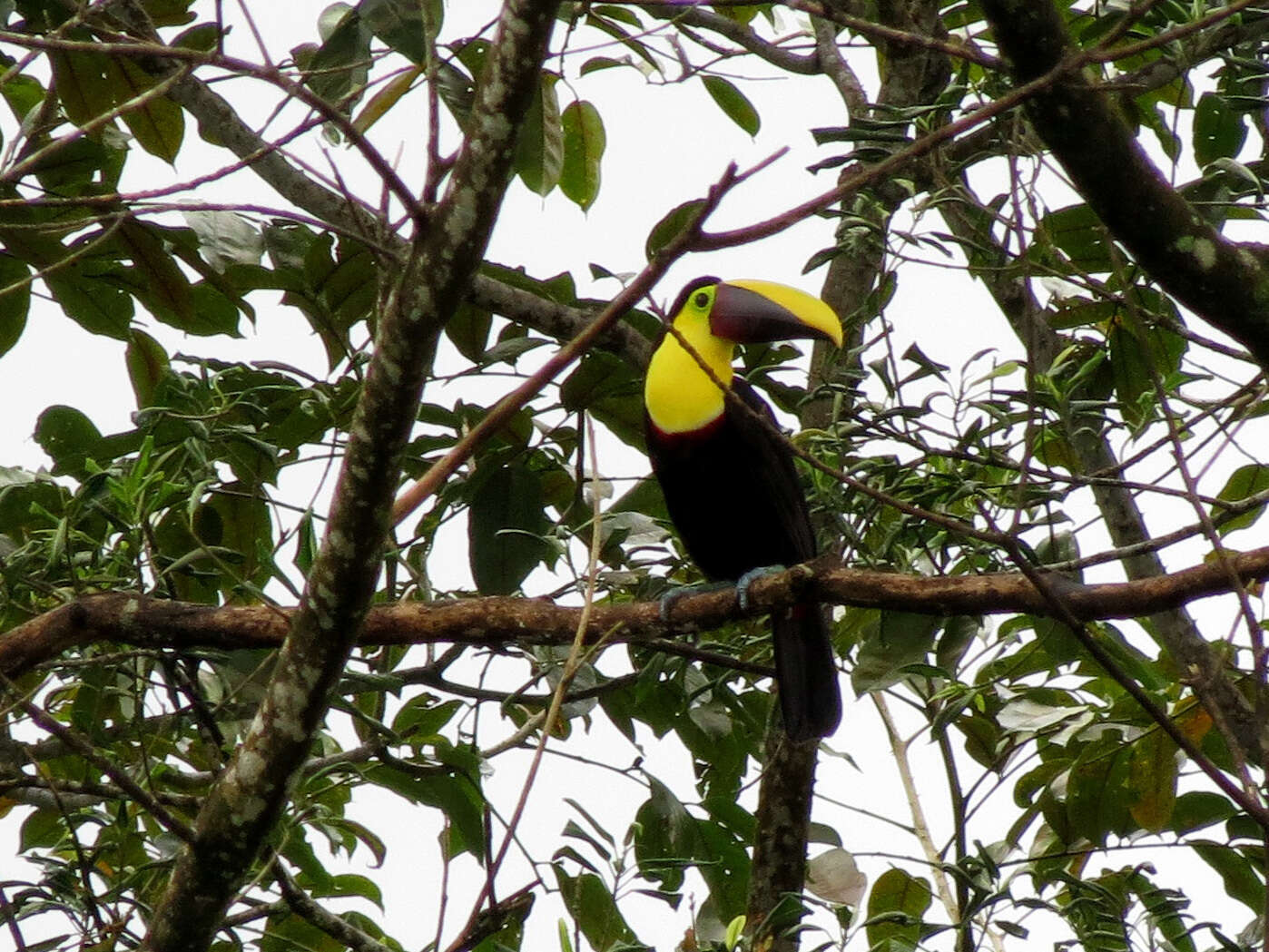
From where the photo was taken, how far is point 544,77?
10.4 ft

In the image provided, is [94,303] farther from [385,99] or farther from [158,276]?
[385,99]

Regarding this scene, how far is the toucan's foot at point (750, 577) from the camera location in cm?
257

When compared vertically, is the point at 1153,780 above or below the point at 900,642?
below

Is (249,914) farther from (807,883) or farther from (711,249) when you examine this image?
(711,249)

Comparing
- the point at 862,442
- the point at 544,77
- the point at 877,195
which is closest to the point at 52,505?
the point at 544,77

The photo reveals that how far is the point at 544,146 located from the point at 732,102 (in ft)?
2.17

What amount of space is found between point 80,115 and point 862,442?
166cm

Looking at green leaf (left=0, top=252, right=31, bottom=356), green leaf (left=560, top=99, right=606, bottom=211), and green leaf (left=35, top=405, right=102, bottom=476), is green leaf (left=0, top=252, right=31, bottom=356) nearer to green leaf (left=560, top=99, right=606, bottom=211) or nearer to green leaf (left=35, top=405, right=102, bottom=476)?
green leaf (left=35, top=405, right=102, bottom=476)

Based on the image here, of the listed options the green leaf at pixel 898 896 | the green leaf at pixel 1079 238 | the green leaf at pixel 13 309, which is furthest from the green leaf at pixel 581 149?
the green leaf at pixel 898 896

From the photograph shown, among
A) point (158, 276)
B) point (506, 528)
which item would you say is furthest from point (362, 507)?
point (158, 276)

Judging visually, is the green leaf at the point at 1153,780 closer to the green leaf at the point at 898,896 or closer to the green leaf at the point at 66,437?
the green leaf at the point at 898,896

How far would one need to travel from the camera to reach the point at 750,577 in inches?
138

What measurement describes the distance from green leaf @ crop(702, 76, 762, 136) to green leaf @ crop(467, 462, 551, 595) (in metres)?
1.15

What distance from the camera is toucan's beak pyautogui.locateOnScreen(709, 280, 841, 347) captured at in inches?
134
